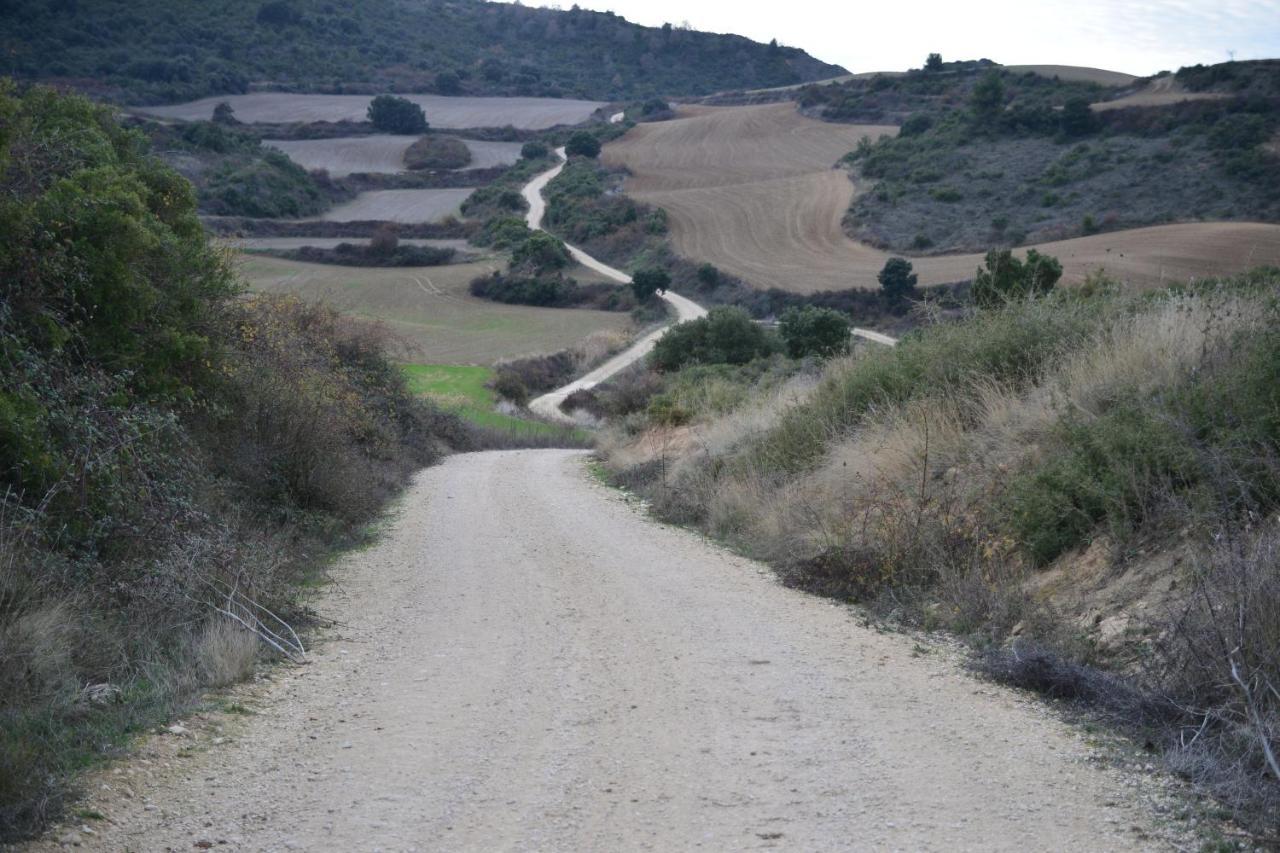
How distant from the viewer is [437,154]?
111688 millimetres

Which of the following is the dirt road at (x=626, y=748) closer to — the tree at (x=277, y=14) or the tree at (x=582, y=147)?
the tree at (x=582, y=147)

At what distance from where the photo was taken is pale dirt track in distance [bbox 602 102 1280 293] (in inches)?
1554

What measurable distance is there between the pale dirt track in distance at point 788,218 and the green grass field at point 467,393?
63.5 feet

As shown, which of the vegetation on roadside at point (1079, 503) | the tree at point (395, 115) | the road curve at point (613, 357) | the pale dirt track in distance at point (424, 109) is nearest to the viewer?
the vegetation on roadside at point (1079, 503)

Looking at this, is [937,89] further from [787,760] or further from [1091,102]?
[787,760]

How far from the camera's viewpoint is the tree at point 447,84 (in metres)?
142

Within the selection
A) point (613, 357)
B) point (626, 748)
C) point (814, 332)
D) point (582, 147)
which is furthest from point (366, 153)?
point (626, 748)

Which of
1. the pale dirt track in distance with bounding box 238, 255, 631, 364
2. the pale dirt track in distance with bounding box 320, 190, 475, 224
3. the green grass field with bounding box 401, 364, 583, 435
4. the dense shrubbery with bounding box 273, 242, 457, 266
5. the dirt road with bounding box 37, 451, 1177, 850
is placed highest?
the pale dirt track in distance with bounding box 320, 190, 475, 224

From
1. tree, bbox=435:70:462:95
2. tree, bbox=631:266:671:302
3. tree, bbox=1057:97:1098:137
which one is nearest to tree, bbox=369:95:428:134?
tree, bbox=435:70:462:95

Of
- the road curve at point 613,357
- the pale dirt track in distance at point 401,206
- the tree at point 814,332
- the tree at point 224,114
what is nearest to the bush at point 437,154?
the pale dirt track in distance at point 401,206

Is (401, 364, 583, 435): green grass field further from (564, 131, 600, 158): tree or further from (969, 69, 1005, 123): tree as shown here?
(564, 131, 600, 158): tree

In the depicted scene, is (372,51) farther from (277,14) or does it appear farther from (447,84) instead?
(277,14)

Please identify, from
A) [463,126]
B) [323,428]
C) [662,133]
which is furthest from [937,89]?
[323,428]

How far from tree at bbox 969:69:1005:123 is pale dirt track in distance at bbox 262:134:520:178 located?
162ft
